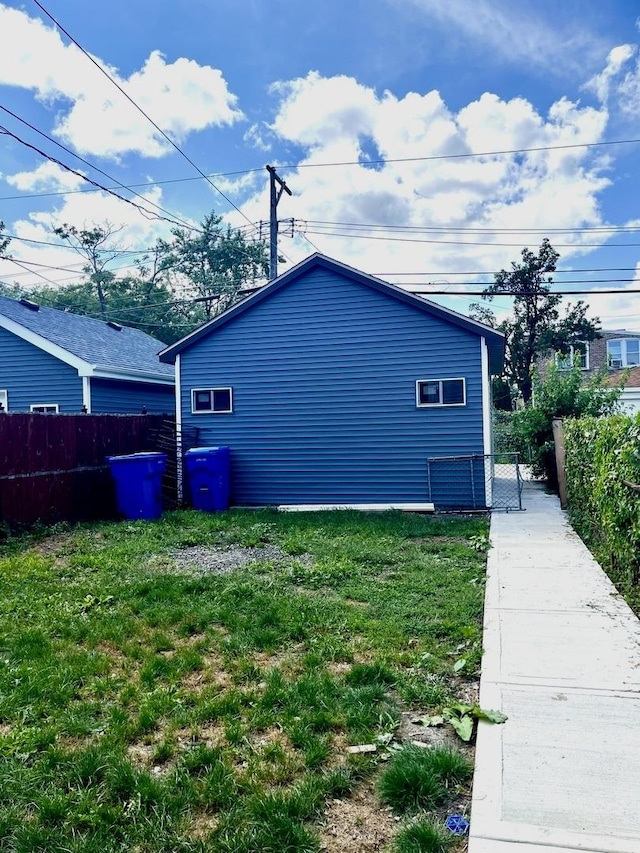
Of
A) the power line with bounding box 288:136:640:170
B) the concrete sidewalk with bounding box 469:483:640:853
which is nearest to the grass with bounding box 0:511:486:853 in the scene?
the concrete sidewalk with bounding box 469:483:640:853

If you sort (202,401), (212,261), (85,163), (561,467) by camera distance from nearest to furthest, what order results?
(561,467)
(202,401)
(85,163)
(212,261)

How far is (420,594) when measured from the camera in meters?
4.67

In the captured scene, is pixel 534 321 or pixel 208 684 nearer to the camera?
pixel 208 684

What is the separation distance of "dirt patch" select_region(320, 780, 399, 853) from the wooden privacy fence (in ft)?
22.1

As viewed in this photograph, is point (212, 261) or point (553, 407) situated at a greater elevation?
point (212, 261)

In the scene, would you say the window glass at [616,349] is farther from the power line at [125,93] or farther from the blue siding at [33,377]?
the blue siding at [33,377]

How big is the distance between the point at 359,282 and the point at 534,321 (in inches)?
771

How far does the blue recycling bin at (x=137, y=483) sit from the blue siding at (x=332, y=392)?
7.08ft

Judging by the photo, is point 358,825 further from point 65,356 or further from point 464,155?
point 464,155

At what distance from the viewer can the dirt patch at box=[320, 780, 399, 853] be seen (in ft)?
6.24

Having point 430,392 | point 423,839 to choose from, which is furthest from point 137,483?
point 423,839

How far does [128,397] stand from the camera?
13969 millimetres

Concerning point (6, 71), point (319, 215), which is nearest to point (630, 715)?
point (6, 71)

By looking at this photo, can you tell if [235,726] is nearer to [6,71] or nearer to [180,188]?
[6,71]
